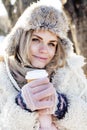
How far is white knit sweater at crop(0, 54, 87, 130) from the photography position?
351cm

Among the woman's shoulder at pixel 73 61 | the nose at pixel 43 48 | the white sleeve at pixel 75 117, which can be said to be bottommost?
the white sleeve at pixel 75 117

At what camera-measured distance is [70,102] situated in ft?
12.0

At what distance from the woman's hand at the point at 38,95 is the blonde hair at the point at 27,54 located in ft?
0.95

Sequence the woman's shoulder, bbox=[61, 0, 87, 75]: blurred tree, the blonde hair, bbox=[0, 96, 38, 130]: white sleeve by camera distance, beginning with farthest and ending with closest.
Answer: bbox=[61, 0, 87, 75]: blurred tree → the woman's shoulder → the blonde hair → bbox=[0, 96, 38, 130]: white sleeve

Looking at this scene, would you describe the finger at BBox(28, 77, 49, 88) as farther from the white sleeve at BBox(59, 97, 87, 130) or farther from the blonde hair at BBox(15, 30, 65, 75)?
the white sleeve at BBox(59, 97, 87, 130)

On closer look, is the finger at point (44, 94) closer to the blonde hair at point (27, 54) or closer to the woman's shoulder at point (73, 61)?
the blonde hair at point (27, 54)

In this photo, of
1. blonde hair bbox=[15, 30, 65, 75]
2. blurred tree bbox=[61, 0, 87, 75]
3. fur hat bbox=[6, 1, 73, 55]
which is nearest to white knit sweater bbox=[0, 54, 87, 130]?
blonde hair bbox=[15, 30, 65, 75]

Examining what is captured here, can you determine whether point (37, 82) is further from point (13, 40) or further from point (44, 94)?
point (13, 40)

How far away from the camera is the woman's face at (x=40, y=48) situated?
140 inches

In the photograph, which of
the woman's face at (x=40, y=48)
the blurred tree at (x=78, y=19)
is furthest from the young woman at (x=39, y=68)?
the blurred tree at (x=78, y=19)

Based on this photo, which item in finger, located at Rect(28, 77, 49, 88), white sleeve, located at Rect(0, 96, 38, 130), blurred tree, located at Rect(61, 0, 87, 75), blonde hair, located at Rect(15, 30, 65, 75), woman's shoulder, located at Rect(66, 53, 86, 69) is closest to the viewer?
finger, located at Rect(28, 77, 49, 88)

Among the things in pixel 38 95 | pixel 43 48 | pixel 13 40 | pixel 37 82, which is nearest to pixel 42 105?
pixel 38 95

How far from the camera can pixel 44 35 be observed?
11.7 feet

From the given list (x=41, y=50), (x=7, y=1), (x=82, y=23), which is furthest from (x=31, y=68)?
(x=7, y=1)
